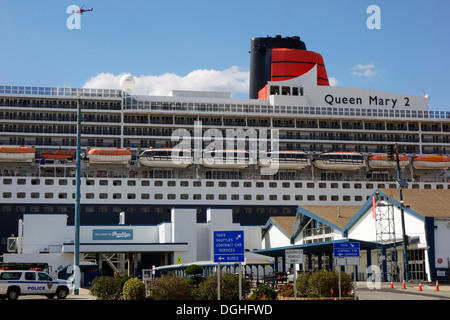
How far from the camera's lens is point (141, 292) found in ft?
76.2

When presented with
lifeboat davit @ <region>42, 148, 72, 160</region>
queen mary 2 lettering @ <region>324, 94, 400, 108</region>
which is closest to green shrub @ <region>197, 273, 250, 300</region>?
lifeboat davit @ <region>42, 148, 72, 160</region>

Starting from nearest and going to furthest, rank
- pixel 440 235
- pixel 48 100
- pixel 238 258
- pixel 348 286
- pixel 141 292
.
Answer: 1. pixel 238 258
2. pixel 141 292
3. pixel 348 286
4. pixel 440 235
5. pixel 48 100

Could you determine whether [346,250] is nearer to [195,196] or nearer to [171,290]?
[171,290]

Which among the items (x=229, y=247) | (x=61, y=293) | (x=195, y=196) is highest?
(x=195, y=196)

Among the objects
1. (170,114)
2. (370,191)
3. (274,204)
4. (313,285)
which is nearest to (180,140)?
(170,114)

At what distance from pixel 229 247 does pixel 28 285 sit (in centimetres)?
1330

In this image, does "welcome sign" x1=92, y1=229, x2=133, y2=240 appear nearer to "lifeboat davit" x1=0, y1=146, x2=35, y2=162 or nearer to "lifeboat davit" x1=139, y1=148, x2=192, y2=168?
"lifeboat davit" x1=139, y1=148, x2=192, y2=168

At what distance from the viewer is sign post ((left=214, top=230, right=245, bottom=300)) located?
659 inches

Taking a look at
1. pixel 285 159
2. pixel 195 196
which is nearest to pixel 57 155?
pixel 195 196

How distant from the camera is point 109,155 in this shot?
60094 millimetres

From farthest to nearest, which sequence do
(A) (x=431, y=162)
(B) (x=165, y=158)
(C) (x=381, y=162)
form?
(A) (x=431, y=162) → (C) (x=381, y=162) → (B) (x=165, y=158)

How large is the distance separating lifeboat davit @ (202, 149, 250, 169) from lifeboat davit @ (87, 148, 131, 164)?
773cm

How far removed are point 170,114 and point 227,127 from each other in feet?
20.4

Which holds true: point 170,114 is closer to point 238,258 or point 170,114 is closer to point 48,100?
point 48,100
